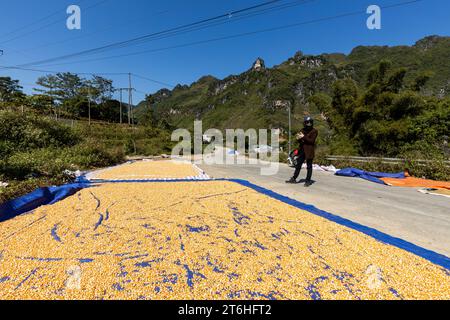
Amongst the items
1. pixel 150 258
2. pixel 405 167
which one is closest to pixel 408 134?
pixel 405 167

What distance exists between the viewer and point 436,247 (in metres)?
1.95

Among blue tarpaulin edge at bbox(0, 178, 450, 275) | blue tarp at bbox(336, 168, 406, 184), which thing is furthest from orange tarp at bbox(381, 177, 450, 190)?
blue tarpaulin edge at bbox(0, 178, 450, 275)

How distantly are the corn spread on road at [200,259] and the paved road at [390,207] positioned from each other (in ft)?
1.77

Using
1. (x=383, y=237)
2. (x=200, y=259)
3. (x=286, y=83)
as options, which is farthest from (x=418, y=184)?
(x=286, y=83)

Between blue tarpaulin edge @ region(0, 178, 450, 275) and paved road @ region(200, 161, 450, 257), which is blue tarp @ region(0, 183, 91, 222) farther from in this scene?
paved road @ region(200, 161, 450, 257)

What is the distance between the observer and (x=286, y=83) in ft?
242

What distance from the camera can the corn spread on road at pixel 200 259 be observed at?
52.4 inches

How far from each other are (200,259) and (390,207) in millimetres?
3069

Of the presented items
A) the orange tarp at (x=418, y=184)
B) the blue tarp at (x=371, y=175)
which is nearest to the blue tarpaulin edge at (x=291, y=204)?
the orange tarp at (x=418, y=184)

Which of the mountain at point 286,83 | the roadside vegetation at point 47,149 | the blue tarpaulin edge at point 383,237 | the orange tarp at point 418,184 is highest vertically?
the mountain at point 286,83

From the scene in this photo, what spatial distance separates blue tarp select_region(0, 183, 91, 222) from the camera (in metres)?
2.61

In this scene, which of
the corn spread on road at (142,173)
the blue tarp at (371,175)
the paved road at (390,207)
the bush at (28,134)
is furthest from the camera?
the bush at (28,134)

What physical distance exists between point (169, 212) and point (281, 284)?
180 centimetres

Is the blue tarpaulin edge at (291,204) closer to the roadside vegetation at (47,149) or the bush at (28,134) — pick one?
the roadside vegetation at (47,149)
